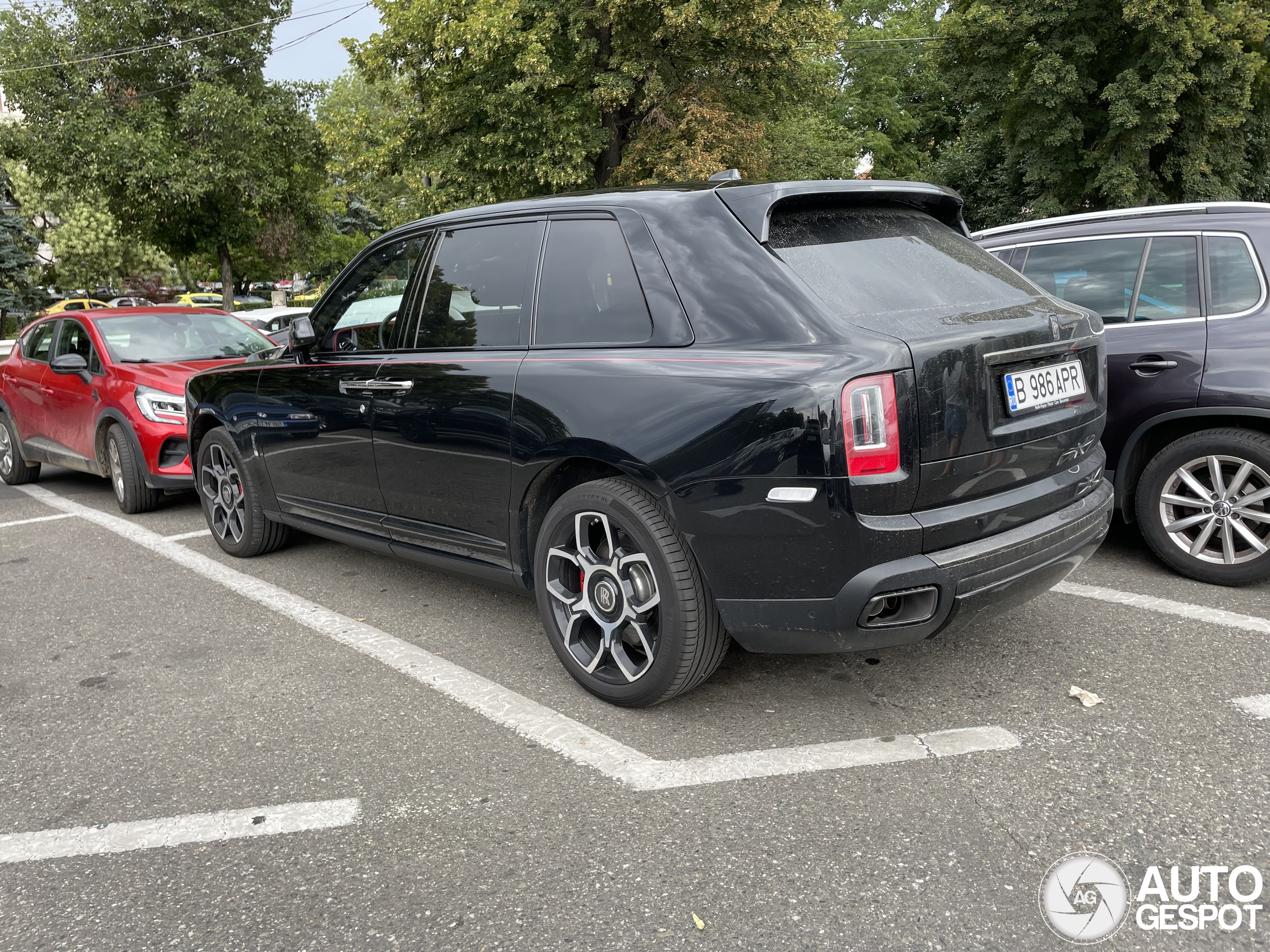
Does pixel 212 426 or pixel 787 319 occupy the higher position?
pixel 787 319

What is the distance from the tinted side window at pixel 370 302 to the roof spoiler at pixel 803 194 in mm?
1630

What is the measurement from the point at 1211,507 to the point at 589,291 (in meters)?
3.11

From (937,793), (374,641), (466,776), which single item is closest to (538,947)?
(466,776)

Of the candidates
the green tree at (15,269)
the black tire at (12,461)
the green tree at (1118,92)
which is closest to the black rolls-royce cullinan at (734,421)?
the black tire at (12,461)

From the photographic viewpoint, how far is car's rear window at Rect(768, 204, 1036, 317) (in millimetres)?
3086

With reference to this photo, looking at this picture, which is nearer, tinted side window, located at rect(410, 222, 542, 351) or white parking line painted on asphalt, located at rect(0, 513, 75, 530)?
tinted side window, located at rect(410, 222, 542, 351)

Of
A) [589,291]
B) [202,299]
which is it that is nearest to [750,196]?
[589,291]

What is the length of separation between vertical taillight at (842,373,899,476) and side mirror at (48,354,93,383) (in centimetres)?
667

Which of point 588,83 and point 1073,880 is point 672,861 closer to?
point 1073,880

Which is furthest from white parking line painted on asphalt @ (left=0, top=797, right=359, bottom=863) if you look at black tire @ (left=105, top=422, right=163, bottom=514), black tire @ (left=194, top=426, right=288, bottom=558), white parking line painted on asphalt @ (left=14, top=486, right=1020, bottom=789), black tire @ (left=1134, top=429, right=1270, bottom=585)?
black tire @ (left=105, top=422, right=163, bottom=514)

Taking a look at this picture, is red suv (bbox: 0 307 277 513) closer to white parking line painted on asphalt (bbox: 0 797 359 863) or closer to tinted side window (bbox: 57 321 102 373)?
tinted side window (bbox: 57 321 102 373)

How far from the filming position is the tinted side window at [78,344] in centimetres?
743

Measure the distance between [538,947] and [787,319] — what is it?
6.11ft

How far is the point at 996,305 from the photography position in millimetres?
3252
